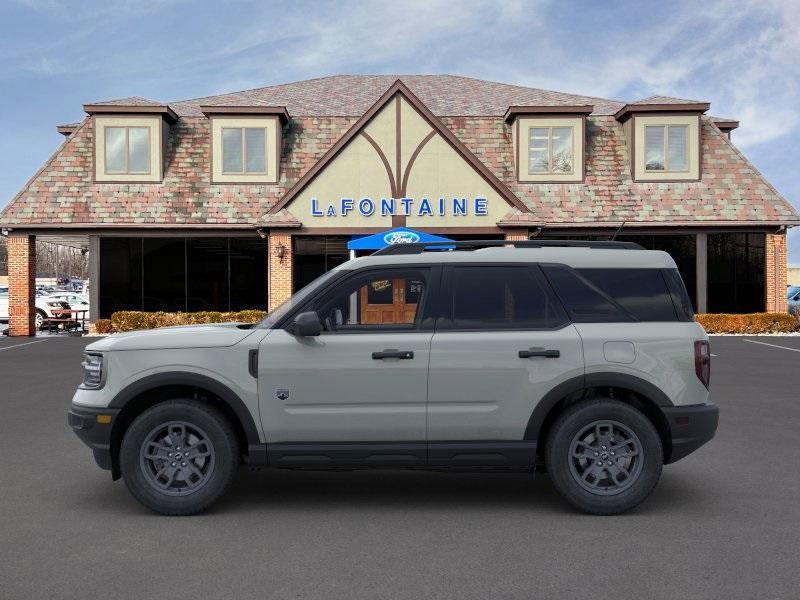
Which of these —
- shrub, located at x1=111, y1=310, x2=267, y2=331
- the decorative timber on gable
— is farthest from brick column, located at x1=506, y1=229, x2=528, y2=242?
shrub, located at x1=111, y1=310, x2=267, y2=331

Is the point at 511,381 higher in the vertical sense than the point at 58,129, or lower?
lower

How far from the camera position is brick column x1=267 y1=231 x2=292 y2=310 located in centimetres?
2445

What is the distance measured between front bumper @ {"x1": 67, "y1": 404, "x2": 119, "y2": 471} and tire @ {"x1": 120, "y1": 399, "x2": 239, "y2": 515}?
0.14 meters

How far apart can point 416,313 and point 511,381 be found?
85 cm

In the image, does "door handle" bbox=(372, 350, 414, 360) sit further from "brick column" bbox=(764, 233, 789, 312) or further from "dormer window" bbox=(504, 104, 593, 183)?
"brick column" bbox=(764, 233, 789, 312)

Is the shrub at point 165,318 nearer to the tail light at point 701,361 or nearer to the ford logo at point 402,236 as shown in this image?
the ford logo at point 402,236

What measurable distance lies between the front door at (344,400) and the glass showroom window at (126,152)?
71.0 ft

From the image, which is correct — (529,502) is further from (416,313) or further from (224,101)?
(224,101)

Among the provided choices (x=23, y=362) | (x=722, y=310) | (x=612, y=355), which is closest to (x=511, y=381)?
(x=612, y=355)

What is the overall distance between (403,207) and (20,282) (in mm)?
12137

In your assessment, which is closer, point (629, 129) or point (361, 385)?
point (361, 385)

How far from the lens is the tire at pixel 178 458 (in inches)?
226

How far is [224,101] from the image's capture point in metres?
30.5

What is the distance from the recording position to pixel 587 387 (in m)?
5.82
